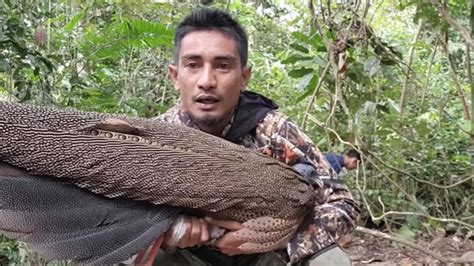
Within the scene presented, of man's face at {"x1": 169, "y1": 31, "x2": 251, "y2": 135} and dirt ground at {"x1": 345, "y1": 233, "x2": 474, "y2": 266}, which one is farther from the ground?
man's face at {"x1": 169, "y1": 31, "x2": 251, "y2": 135}

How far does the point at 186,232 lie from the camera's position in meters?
1.55

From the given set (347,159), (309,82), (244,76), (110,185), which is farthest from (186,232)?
(347,159)

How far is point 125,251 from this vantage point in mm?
1420

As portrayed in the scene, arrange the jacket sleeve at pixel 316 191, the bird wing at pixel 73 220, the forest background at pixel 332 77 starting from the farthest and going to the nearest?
the forest background at pixel 332 77 < the jacket sleeve at pixel 316 191 < the bird wing at pixel 73 220

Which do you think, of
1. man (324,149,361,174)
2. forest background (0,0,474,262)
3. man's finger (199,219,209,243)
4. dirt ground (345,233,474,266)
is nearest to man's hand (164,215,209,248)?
man's finger (199,219,209,243)

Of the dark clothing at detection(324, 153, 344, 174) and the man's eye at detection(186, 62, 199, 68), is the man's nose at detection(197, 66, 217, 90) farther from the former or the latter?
the dark clothing at detection(324, 153, 344, 174)

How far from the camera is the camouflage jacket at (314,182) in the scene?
6.40ft

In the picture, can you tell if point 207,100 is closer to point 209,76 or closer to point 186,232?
point 209,76

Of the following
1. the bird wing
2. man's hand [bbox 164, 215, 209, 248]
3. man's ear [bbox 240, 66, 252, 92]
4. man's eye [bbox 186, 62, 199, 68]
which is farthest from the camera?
man's ear [bbox 240, 66, 252, 92]

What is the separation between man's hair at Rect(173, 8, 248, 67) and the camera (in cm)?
212

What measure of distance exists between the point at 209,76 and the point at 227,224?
0.58 metres

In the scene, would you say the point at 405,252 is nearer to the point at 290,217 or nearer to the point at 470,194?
the point at 470,194

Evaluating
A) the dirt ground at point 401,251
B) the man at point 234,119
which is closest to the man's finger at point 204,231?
the man at point 234,119

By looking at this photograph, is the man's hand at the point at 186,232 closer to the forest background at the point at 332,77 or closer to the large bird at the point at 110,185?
the large bird at the point at 110,185
